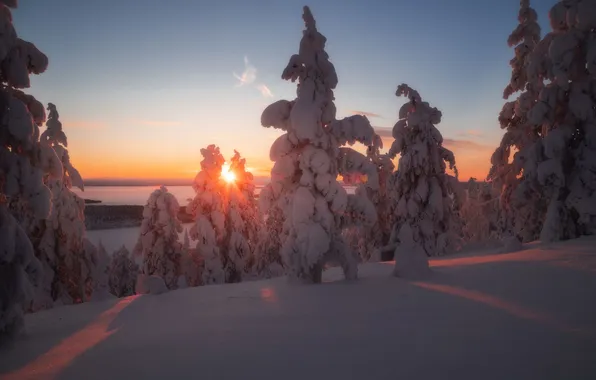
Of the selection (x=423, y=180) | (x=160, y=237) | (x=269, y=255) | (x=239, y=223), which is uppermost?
(x=423, y=180)

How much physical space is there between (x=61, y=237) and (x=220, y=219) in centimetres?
1053

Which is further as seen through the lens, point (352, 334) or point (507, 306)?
point (507, 306)

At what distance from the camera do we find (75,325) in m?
7.40

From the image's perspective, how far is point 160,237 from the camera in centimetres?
2467

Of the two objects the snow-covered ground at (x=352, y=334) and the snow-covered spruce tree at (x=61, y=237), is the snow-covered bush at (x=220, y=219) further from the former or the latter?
the snow-covered ground at (x=352, y=334)

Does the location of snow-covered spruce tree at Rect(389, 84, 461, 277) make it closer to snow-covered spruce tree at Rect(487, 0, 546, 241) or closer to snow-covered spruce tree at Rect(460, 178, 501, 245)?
snow-covered spruce tree at Rect(487, 0, 546, 241)

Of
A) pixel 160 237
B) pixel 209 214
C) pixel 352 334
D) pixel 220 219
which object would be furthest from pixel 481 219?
pixel 352 334

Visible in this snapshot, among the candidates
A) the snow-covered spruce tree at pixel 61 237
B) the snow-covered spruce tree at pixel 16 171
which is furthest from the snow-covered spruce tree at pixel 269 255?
the snow-covered spruce tree at pixel 16 171

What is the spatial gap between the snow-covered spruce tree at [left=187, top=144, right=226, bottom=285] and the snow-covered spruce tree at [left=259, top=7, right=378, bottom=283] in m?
16.4

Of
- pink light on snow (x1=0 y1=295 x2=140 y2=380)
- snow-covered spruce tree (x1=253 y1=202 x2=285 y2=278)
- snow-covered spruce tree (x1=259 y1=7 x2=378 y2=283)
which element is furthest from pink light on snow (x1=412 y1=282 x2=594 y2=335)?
snow-covered spruce tree (x1=253 y1=202 x2=285 y2=278)

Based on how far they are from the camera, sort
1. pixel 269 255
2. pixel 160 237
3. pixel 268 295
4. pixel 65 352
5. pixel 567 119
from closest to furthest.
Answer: pixel 65 352 → pixel 268 295 → pixel 567 119 → pixel 160 237 → pixel 269 255

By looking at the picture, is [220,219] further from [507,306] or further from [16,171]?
[507,306]

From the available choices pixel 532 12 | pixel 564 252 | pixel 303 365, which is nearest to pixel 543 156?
pixel 564 252

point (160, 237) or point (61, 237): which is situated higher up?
point (61, 237)
